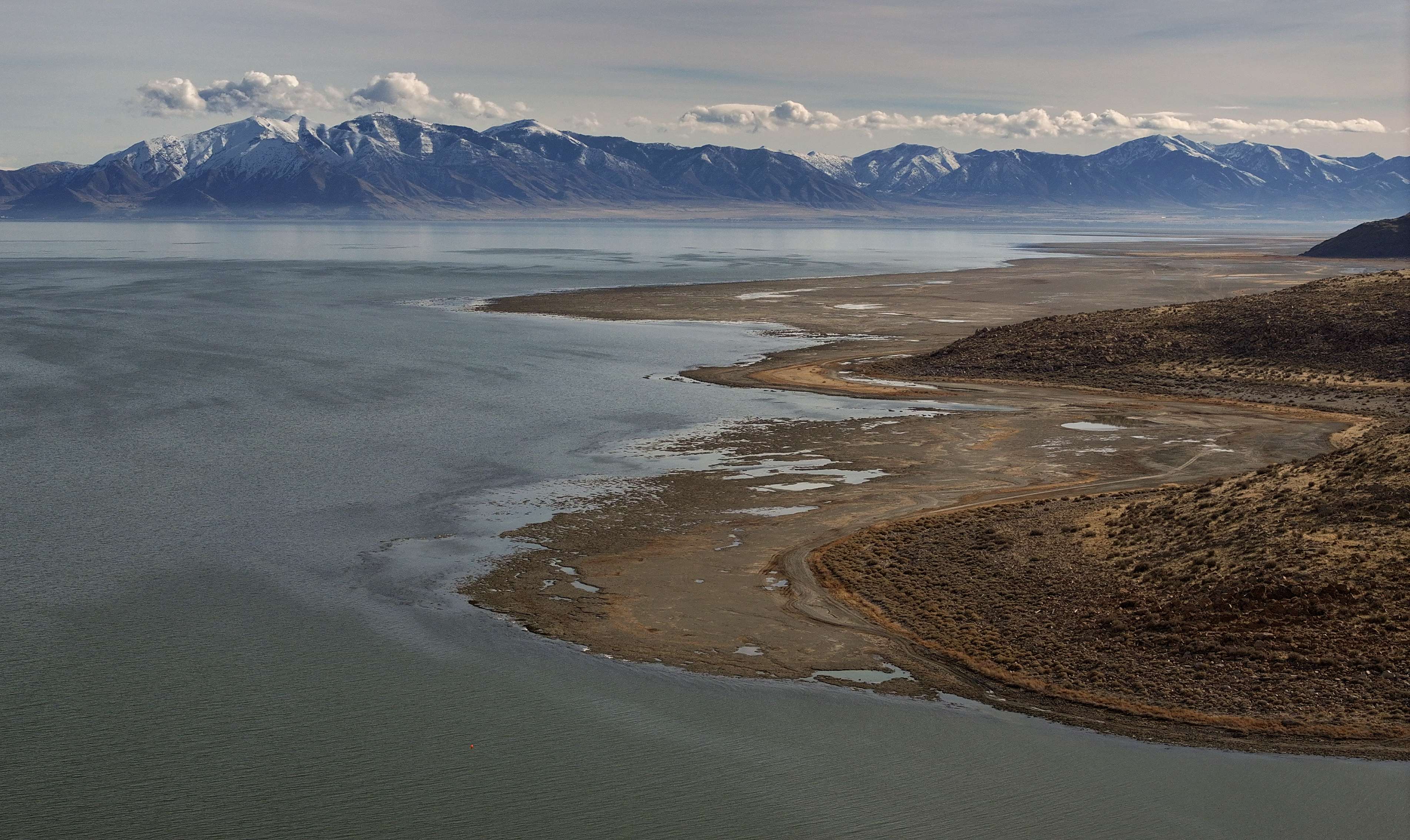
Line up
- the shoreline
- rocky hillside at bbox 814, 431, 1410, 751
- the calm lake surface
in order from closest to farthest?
the calm lake surface → rocky hillside at bbox 814, 431, 1410, 751 → the shoreline

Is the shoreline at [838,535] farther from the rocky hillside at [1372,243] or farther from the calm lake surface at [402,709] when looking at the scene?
the rocky hillside at [1372,243]

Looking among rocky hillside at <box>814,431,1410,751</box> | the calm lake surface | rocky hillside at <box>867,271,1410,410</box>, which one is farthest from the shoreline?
rocky hillside at <box>867,271,1410,410</box>

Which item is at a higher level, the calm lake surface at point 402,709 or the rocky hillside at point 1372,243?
the rocky hillside at point 1372,243

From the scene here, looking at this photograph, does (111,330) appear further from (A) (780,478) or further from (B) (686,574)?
(B) (686,574)

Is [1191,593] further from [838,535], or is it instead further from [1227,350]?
[1227,350]

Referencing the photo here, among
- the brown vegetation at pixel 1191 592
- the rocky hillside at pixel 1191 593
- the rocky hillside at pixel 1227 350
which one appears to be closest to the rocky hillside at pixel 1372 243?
the rocky hillside at pixel 1227 350

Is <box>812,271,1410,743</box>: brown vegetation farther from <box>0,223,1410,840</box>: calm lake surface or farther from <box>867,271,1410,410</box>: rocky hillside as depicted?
<box>867,271,1410,410</box>: rocky hillside

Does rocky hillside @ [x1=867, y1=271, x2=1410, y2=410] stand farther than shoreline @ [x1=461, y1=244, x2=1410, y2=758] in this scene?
Yes

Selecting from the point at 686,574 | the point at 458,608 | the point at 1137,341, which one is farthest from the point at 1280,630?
the point at 1137,341
